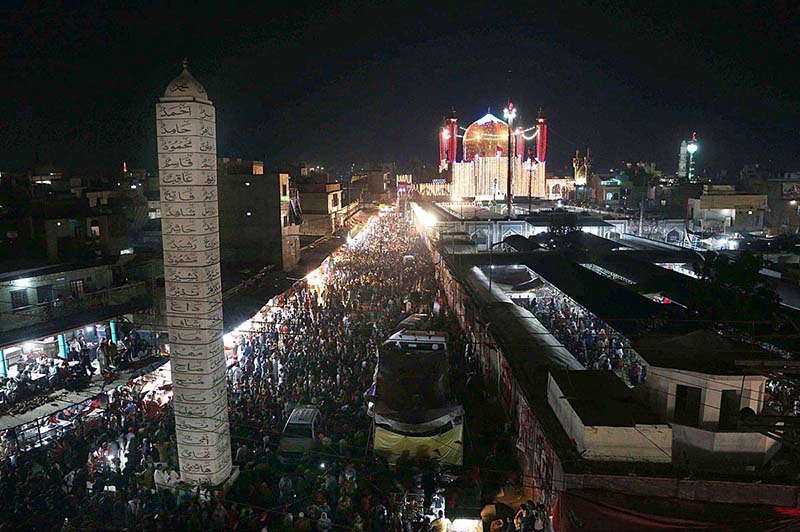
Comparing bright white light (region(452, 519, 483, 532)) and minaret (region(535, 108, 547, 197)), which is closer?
bright white light (region(452, 519, 483, 532))

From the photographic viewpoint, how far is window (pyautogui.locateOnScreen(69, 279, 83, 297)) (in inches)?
699

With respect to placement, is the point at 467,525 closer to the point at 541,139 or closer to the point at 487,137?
the point at 541,139

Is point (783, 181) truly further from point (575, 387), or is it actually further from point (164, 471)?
point (164, 471)

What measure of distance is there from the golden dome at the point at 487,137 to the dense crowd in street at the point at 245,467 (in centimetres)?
4279

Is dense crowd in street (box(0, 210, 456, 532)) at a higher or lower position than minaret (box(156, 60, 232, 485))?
lower

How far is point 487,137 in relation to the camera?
55.5 meters

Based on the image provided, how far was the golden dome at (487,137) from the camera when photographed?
55344 mm

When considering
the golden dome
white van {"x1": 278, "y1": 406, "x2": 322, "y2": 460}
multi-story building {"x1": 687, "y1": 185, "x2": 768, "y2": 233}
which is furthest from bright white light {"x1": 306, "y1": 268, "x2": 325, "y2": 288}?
multi-story building {"x1": 687, "y1": 185, "x2": 768, "y2": 233}

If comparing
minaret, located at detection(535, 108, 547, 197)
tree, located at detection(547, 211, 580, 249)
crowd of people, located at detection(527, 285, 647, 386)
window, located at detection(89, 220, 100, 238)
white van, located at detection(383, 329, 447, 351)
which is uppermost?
minaret, located at detection(535, 108, 547, 197)

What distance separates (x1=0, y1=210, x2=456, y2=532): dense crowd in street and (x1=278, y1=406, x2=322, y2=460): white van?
0.61ft

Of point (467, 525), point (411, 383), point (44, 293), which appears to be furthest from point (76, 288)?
point (467, 525)

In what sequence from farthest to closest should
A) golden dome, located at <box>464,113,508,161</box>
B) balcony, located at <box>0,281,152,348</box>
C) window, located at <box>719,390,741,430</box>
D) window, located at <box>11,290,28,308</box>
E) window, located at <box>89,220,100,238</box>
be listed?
golden dome, located at <box>464,113,508,161</box>, window, located at <box>89,220,100,238</box>, window, located at <box>11,290,28,308</box>, balcony, located at <box>0,281,152,348</box>, window, located at <box>719,390,741,430</box>

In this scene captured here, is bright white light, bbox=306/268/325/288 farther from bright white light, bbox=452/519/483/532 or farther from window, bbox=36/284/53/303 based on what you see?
bright white light, bbox=452/519/483/532

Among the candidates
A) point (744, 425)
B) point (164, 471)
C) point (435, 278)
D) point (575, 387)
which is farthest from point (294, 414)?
point (435, 278)
